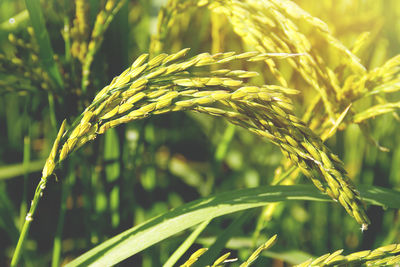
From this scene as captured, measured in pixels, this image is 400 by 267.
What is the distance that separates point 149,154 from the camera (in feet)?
6.40

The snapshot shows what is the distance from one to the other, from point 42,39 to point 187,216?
754 millimetres

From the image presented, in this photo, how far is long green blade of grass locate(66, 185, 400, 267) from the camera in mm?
1181

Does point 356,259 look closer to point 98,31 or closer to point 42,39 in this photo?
point 98,31

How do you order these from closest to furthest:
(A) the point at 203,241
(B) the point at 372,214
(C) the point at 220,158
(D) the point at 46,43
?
(D) the point at 46,43 → (A) the point at 203,241 → (C) the point at 220,158 → (B) the point at 372,214

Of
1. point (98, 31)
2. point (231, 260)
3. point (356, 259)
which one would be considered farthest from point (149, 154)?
point (356, 259)

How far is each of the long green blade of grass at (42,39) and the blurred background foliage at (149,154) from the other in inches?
2.1

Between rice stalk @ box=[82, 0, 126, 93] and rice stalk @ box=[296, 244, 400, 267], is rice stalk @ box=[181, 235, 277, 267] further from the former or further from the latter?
rice stalk @ box=[82, 0, 126, 93]

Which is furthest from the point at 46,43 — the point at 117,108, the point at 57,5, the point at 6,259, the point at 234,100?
the point at 6,259

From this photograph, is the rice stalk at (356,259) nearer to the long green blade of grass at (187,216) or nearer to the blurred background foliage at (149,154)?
the long green blade of grass at (187,216)

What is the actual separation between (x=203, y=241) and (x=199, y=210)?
526 mm

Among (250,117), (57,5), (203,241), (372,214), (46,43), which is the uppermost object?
(57,5)

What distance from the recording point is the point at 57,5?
1.79 m

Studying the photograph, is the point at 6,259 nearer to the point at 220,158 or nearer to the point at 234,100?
the point at 220,158

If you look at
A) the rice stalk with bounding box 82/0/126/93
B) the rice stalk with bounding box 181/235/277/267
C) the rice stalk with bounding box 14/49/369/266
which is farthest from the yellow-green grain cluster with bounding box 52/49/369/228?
the rice stalk with bounding box 82/0/126/93
